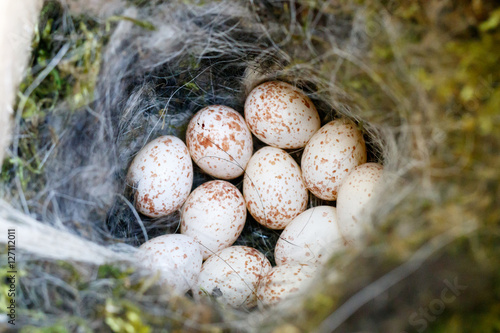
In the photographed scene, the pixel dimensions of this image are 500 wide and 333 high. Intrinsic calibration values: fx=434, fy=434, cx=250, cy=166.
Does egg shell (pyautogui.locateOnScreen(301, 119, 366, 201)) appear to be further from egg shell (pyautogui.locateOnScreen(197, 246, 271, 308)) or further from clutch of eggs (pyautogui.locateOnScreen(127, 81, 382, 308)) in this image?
egg shell (pyautogui.locateOnScreen(197, 246, 271, 308))

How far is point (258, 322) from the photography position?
1089 millimetres

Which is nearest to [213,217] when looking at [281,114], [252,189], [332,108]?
[252,189]

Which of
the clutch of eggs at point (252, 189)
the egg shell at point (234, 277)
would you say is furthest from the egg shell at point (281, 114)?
the egg shell at point (234, 277)

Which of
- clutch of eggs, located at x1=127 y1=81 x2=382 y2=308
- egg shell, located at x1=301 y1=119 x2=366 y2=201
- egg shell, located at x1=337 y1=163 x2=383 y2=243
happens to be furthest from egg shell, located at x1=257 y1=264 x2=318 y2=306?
egg shell, located at x1=301 y1=119 x2=366 y2=201

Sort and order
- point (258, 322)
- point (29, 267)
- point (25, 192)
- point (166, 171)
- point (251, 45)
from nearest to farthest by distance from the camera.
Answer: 1. point (258, 322)
2. point (29, 267)
3. point (25, 192)
4. point (251, 45)
5. point (166, 171)

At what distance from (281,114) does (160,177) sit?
0.51 meters

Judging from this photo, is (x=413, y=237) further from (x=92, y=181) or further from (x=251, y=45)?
(x=92, y=181)

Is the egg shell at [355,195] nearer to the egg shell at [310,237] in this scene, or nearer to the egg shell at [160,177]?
the egg shell at [310,237]

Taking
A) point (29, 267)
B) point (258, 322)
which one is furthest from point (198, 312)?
point (29, 267)

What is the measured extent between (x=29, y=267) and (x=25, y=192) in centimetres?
23

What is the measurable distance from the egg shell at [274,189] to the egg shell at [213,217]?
0.07 meters

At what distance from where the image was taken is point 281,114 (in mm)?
1635

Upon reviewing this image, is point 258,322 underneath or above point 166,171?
underneath

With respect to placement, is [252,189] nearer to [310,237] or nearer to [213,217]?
[213,217]
